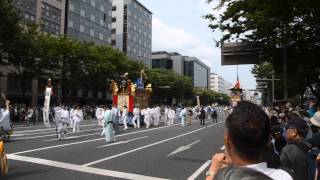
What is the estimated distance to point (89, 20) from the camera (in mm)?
79125

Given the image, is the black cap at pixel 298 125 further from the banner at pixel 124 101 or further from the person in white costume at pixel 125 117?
the banner at pixel 124 101

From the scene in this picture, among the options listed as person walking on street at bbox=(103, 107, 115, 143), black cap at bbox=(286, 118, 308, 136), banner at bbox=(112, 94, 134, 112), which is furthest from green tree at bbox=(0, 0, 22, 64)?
black cap at bbox=(286, 118, 308, 136)

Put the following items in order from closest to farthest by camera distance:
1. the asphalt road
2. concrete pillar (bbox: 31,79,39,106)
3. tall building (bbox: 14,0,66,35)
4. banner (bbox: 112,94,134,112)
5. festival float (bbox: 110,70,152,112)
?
the asphalt road < banner (bbox: 112,94,134,112) < festival float (bbox: 110,70,152,112) < tall building (bbox: 14,0,66,35) < concrete pillar (bbox: 31,79,39,106)

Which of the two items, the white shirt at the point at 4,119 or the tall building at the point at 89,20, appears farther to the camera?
the tall building at the point at 89,20

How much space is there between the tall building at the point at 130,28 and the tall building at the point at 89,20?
430 inches

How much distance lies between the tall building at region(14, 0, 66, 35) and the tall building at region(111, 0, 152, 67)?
33.1 meters

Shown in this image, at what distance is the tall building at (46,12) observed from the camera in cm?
5476

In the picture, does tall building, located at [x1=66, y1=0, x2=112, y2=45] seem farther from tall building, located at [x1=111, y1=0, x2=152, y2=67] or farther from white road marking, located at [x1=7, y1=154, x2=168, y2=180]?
white road marking, located at [x1=7, y1=154, x2=168, y2=180]

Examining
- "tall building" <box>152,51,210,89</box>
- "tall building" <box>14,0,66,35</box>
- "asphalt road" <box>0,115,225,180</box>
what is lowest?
"asphalt road" <box>0,115,225,180</box>

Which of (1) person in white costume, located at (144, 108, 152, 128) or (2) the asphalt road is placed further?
(1) person in white costume, located at (144, 108, 152, 128)

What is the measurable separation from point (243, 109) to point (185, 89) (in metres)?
103

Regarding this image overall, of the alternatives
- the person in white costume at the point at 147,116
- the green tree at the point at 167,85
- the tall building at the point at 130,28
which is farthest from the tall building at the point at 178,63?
the person in white costume at the point at 147,116

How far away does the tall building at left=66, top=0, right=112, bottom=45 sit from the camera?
7175 centimetres

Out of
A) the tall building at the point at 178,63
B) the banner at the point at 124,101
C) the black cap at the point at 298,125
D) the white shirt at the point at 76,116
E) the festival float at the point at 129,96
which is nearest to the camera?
the black cap at the point at 298,125
